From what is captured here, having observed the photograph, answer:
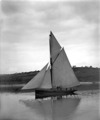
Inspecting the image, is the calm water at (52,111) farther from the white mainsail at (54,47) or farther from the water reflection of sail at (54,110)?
the white mainsail at (54,47)

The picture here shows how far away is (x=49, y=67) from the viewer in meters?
38.3

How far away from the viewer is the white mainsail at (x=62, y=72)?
37656 millimetres

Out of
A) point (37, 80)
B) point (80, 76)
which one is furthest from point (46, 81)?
point (80, 76)

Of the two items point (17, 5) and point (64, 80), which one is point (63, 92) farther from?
point (17, 5)

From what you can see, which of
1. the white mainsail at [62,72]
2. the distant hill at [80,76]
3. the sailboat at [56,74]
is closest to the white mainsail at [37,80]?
the sailboat at [56,74]

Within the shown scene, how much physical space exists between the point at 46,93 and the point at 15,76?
189 ft

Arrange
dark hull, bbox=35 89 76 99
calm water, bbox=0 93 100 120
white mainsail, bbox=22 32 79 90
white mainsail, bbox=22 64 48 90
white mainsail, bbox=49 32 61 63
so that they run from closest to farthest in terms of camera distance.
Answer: calm water, bbox=0 93 100 120 < white mainsail, bbox=22 64 48 90 < dark hull, bbox=35 89 76 99 < white mainsail, bbox=22 32 79 90 < white mainsail, bbox=49 32 61 63

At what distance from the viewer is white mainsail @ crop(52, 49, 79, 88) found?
124ft

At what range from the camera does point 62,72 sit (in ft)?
124

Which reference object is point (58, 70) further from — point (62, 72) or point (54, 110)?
point (54, 110)

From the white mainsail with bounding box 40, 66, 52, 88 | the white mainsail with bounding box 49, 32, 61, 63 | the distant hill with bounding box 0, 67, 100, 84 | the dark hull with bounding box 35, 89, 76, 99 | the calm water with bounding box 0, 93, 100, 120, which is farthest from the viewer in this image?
the distant hill with bounding box 0, 67, 100, 84

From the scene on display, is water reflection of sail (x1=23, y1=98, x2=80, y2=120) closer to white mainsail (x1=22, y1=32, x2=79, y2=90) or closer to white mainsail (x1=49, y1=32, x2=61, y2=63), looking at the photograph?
white mainsail (x1=22, y1=32, x2=79, y2=90)

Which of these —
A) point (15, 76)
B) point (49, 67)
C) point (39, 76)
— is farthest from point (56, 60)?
point (15, 76)

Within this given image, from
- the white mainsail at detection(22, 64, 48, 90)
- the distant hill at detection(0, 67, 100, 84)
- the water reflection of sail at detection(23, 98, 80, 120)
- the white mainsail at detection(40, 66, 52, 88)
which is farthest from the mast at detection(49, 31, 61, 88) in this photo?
the distant hill at detection(0, 67, 100, 84)
